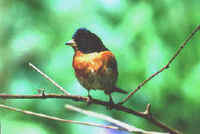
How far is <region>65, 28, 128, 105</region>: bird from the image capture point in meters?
3.12

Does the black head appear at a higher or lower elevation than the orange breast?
higher

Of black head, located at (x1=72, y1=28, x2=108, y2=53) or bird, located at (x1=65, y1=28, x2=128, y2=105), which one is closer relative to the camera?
bird, located at (x1=65, y1=28, x2=128, y2=105)

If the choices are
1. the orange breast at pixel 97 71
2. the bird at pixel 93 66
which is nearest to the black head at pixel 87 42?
the bird at pixel 93 66

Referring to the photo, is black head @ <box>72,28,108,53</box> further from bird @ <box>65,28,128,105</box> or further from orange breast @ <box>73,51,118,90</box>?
orange breast @ <box>73,51,118,90</box>

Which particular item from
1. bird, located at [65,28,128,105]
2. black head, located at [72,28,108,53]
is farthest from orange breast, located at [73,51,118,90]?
black head, located at [72,28,108,53]

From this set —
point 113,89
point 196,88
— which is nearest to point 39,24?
point 113,89

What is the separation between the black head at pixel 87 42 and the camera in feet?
11.2

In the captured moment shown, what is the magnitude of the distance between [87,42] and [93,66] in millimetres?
381

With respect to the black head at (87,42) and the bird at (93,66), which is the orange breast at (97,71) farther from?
the black head at (87,42)

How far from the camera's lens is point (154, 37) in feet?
12.4

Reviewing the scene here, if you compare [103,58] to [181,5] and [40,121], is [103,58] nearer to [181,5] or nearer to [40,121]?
[181,5]

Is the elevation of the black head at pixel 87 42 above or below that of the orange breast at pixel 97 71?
above

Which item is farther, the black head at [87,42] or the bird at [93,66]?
the black head at [87,42]

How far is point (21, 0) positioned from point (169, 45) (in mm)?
2878
